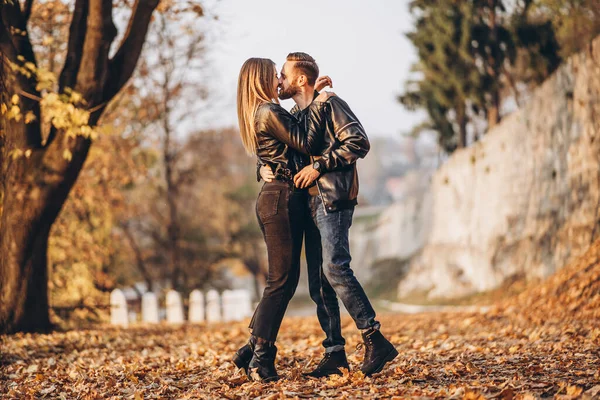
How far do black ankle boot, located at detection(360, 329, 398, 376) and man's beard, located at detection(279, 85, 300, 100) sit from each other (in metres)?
1.77

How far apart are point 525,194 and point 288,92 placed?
18.0m

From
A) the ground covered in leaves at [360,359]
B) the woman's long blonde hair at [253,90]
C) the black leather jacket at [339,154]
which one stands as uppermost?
the woman's long blonde hair at [253,90]

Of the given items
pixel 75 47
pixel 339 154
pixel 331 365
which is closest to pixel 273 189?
pixel 339 154

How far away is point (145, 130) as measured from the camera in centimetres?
1959

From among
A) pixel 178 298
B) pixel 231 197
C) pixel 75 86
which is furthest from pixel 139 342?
pixel 231 197

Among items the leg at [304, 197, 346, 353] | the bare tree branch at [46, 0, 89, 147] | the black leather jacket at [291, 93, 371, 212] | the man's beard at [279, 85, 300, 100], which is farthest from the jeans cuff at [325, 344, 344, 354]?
the bare tree branch at [46, 0, 89, 147]

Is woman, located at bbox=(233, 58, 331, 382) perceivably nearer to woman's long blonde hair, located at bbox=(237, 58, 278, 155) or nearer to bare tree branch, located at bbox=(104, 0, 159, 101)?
woman's long blonde hair, located at bbox=(237, 58, 278, 155)

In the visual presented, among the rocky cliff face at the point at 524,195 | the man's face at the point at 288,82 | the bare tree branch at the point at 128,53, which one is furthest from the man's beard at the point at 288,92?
the rocky cliff face at the point at 524,195

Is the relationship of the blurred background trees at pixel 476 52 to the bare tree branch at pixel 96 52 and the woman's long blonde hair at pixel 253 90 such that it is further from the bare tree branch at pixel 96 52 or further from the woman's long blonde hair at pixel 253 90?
the woman's long blonde hair at pixel 253 90

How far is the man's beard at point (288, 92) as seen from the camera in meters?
5.47

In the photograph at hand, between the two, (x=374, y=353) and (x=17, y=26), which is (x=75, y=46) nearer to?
(x=17, y=26)

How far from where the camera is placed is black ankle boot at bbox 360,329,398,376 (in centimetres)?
523

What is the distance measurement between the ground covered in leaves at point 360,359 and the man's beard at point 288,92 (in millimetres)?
2020

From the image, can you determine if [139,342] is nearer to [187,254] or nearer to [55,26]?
[55,26]
